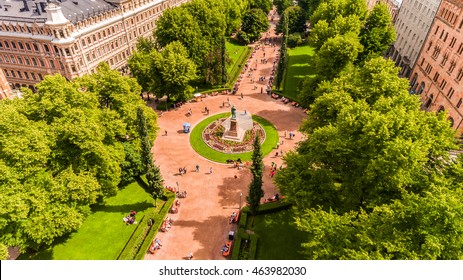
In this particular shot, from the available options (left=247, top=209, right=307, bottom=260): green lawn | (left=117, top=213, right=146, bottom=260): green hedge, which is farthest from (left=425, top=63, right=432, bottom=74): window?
(left=117, top=213, right=146, bottom=260): green hedge

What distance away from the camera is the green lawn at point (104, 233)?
40.6m

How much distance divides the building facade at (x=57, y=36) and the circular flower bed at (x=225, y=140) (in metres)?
40.1

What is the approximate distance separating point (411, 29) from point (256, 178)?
79939mm

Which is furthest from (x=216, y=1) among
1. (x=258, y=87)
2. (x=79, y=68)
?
(x=79, y=68)

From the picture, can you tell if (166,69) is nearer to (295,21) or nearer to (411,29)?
(295,21)

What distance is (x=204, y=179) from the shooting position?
180 ft

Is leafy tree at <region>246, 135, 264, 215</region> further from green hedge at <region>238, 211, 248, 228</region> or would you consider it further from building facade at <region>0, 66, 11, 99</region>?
building facade at <region>0, 66, 11, 99</region>

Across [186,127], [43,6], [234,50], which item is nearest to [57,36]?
[43,6]

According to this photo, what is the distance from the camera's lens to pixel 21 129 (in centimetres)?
3425

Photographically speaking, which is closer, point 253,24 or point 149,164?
point 149,164

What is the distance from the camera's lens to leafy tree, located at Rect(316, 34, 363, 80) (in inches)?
2559

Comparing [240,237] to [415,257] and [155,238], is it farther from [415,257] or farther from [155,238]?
[415,257]

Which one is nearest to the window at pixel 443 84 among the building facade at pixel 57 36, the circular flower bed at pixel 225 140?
the circular flower bed at pixel 225 140

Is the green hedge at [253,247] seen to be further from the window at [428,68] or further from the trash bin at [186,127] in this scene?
Result: the window at [428,68]
